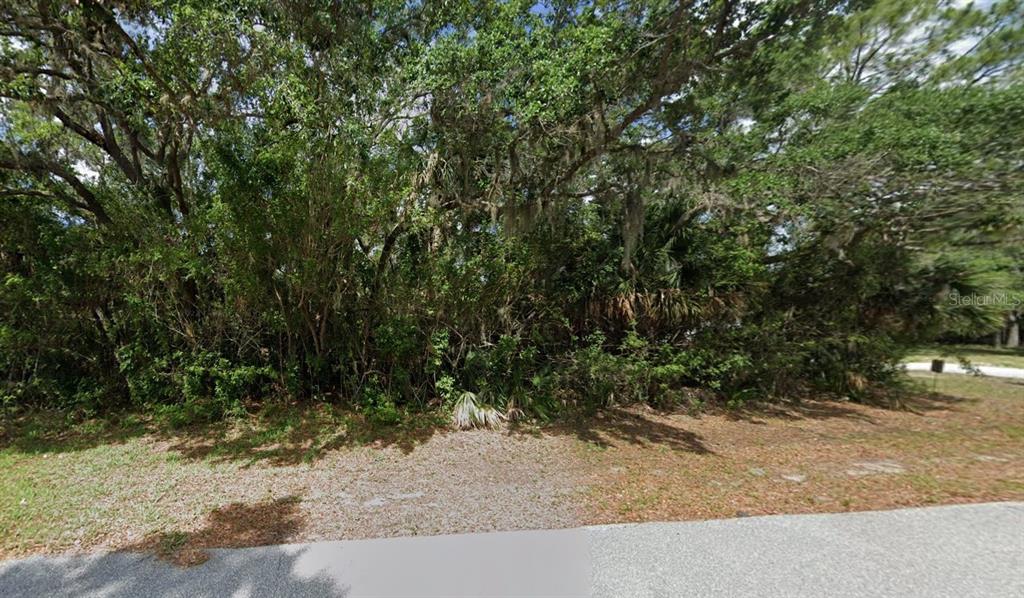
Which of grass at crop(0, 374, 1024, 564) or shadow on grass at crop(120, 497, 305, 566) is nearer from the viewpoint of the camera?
shadow on grass at crop(120, 497, 305, 566)

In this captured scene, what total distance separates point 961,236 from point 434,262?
921 centimetres

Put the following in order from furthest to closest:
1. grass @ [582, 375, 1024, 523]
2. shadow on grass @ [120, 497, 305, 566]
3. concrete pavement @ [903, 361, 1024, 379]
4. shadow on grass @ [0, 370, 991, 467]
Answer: concrete pavement @ [903, 361, 1024, 379] → shadow on grass @ [0, 370, 991, 467] → grass @ [582, 375, 1024, 523] → shadow on grass @ [120, 497, 305, 566]

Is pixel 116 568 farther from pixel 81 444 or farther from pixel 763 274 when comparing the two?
pixel 763 274

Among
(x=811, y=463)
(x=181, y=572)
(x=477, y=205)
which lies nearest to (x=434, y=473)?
(x=181, y=572)

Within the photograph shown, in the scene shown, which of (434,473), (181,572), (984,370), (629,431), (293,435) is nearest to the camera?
(181,572)

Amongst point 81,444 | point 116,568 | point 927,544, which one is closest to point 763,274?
point 927,544

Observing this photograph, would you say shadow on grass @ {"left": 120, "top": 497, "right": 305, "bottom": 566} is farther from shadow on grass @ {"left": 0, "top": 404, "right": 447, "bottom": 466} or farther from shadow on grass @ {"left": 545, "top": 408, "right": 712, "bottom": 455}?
shadow on grass @ {"left": 545, "top": 408, "right": 712, "bottom": 455}

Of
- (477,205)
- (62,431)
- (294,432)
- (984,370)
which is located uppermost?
(477,205)

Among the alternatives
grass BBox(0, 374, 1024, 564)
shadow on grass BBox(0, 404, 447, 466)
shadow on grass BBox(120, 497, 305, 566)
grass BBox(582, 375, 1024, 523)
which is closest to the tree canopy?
shadow on grass BBox(0, 404, 447, 466)

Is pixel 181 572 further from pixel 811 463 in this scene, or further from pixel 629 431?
pixel 811 463

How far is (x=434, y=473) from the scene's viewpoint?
14.2 feet

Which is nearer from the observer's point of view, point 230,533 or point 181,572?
point 181,572

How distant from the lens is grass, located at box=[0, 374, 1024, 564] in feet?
10.7

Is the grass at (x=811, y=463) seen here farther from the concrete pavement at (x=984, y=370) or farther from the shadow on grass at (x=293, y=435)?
the concrete pavement at (x=984, y=370)
